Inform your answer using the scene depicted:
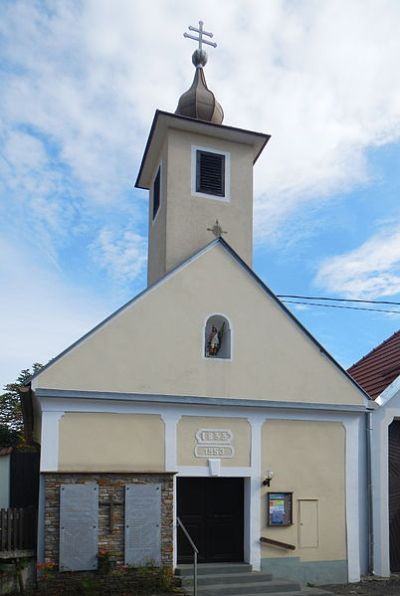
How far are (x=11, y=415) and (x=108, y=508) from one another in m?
26.5

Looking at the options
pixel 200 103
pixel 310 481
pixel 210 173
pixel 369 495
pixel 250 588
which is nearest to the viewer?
pixel 250 588

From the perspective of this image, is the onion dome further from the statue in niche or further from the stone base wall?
the stone base wall

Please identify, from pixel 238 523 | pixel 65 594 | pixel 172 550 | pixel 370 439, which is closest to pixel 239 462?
pixel 238 523

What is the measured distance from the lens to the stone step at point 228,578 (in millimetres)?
12148

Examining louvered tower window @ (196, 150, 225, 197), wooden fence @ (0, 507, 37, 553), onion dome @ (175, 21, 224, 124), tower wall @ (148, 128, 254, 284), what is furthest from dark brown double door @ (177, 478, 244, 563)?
onion dome @ (175, 21, 224, 124)

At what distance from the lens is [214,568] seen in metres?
12.7

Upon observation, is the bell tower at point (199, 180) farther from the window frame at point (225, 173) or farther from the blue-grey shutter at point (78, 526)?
the blue-grey shutter at point (78, 526)

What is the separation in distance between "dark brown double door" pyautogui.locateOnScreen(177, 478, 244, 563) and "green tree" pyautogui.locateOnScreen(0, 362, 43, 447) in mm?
22593

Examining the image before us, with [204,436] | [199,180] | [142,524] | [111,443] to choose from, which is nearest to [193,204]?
[199,180]

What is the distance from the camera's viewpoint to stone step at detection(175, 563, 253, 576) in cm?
1249

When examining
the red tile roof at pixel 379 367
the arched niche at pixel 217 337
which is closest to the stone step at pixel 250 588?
the arched niche at pixel 217 337

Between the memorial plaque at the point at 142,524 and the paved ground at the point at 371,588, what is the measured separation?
12.2ft

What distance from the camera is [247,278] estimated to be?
14.4 m

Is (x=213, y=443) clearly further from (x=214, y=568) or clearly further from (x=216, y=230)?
(x=216, y=230)
